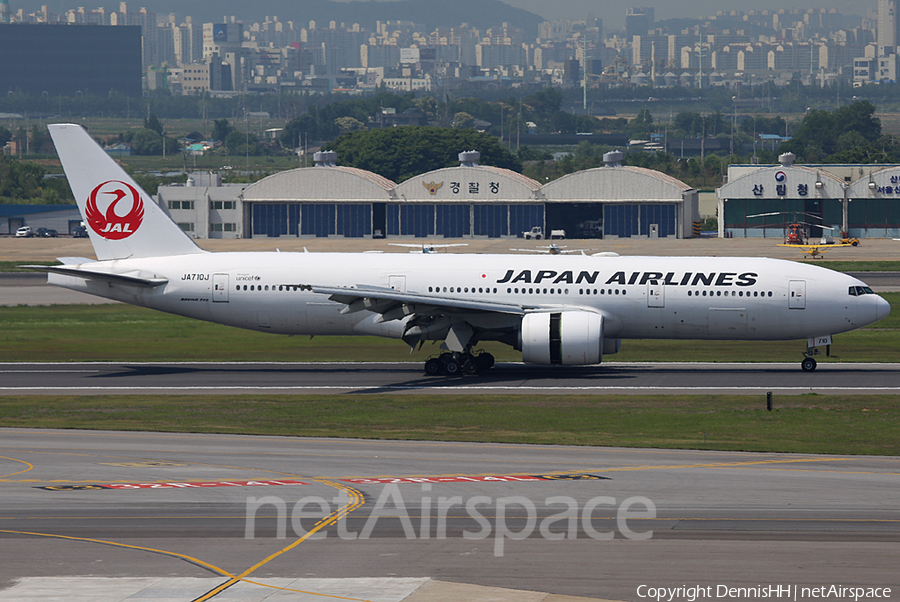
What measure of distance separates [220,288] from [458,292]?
10753 millimetres

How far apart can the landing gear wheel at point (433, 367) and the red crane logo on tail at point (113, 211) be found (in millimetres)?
15173

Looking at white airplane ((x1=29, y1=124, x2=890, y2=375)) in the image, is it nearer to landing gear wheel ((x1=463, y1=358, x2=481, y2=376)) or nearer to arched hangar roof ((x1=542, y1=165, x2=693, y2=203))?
landing gear wheel ((x1=463, y1=358, x2=481, y2=376))

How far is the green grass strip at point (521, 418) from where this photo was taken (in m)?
33.9

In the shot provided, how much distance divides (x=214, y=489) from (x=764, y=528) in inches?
508

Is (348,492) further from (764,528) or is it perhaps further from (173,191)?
(173,191)

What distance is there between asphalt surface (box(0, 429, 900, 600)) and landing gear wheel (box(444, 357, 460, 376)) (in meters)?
14.7

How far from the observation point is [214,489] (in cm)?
2683

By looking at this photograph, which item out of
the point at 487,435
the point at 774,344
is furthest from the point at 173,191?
the point at 487,435

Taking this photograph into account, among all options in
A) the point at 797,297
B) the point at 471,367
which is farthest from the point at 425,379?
the point at 797,297

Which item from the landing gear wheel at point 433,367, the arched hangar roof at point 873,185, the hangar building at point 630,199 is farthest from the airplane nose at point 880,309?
the arched hangar roof at point 873,185

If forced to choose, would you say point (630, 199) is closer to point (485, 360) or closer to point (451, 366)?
point (485, 360)

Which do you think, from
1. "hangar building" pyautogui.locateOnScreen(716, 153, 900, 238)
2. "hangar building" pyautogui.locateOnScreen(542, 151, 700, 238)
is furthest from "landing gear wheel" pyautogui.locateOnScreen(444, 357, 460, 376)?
"hangar building" pyautogui.locateOnScreen(716, 153, 900, 238)

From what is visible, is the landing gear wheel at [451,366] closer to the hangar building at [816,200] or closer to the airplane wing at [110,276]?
the airplane wing at [110,276]

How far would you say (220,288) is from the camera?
49.3 metres
